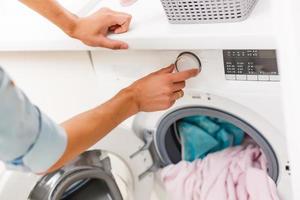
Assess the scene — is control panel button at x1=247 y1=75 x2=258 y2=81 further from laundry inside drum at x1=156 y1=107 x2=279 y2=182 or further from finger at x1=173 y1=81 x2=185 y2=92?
laundry inside drum at x1=156 y1=107 x2=279 y2=182

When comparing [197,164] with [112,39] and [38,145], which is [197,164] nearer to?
[112,39]

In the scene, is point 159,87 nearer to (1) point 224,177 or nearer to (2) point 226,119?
(2) point 226,119

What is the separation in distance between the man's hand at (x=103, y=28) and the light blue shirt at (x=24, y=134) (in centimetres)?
35

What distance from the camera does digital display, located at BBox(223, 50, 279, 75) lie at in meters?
0.89

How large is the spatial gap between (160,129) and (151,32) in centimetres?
34

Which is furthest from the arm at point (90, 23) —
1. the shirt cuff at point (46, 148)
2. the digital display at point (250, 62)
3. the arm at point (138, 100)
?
the shirt cuff at point (46, 148)

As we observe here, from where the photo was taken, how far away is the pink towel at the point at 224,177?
42.3 inches

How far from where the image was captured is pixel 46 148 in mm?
623

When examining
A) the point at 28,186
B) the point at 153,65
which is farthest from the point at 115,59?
the point at 28,186

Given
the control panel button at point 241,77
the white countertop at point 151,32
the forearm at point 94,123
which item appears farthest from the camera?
the control panel button at point 241,77

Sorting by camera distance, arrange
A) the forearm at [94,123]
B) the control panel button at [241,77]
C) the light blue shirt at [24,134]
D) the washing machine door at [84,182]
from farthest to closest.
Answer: the washing machine door at [84,182] → the control panel button at [241,77] → the forearm at [94,123] → the light blue shirt at [24,134]

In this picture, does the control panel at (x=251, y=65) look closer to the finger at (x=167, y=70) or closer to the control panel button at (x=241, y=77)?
the control panel button at (x=241, y=77)

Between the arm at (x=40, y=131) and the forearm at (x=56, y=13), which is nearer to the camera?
the arm at (x=40, y=131)

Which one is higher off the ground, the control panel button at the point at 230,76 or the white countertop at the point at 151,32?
the white countertop at the point at 151,32
